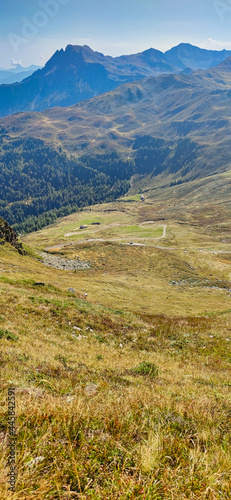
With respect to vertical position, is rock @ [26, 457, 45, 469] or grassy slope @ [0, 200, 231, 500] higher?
rock @ [26, 457, 45, 469]

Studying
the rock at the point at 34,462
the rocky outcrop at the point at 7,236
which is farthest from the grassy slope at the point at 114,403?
the rocky outcrop at the point at 7,236

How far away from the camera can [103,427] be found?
3873mm

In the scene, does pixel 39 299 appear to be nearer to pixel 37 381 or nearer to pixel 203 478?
pixel 37 381

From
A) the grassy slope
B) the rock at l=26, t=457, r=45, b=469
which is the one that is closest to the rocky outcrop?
the grassy slope

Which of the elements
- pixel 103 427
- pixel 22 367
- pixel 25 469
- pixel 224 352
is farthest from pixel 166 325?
→ pixel 25 469

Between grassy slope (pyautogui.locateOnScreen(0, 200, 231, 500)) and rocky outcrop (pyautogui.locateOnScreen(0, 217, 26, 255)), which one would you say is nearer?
grassy slope (pyautogui.locateOnScreen(0, 200, 231, 500))

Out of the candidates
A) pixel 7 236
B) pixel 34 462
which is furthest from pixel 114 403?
pixel 7 236

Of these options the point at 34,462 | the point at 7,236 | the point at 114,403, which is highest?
the point at 34,462

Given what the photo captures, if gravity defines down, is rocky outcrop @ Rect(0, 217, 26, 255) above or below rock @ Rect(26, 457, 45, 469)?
below

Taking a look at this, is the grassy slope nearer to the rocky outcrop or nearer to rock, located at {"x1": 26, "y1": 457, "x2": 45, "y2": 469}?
rock, located at {"x1": 26, "y1": 457, "x2": 45, "y2": 469}

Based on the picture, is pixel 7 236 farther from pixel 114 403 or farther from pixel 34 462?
pixel 34 462

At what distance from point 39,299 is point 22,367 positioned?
11.4 meters

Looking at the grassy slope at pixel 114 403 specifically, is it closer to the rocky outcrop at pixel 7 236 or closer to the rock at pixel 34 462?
the rock at pixel 34 462

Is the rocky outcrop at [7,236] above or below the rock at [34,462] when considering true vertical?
below
